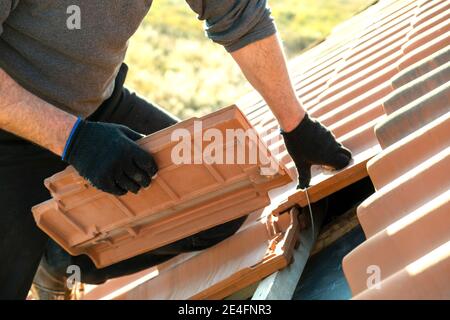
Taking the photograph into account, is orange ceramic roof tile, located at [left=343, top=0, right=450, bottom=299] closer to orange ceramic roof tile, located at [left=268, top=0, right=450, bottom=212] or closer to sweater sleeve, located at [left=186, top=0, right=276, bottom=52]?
orange ceramic roof tile, located at [left=268, top=0, right=450, bottom=212]

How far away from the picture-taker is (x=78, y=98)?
2.82 meters

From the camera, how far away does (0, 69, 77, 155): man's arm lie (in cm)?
240

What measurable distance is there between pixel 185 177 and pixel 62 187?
361 millimetres

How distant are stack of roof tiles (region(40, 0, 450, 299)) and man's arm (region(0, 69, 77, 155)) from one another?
0.65 meters

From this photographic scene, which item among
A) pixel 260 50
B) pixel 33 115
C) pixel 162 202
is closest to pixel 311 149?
pixel 260 50

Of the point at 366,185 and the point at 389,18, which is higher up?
the point at 366,185

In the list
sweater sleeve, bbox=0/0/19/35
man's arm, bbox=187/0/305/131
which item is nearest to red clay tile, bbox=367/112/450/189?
man's arm, bbox=187/0/305/131

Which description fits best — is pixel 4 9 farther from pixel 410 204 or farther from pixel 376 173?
pixel 410 204

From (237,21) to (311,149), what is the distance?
1.74 feet

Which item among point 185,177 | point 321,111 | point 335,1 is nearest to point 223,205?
point 185,177

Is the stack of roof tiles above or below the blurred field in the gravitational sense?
above
